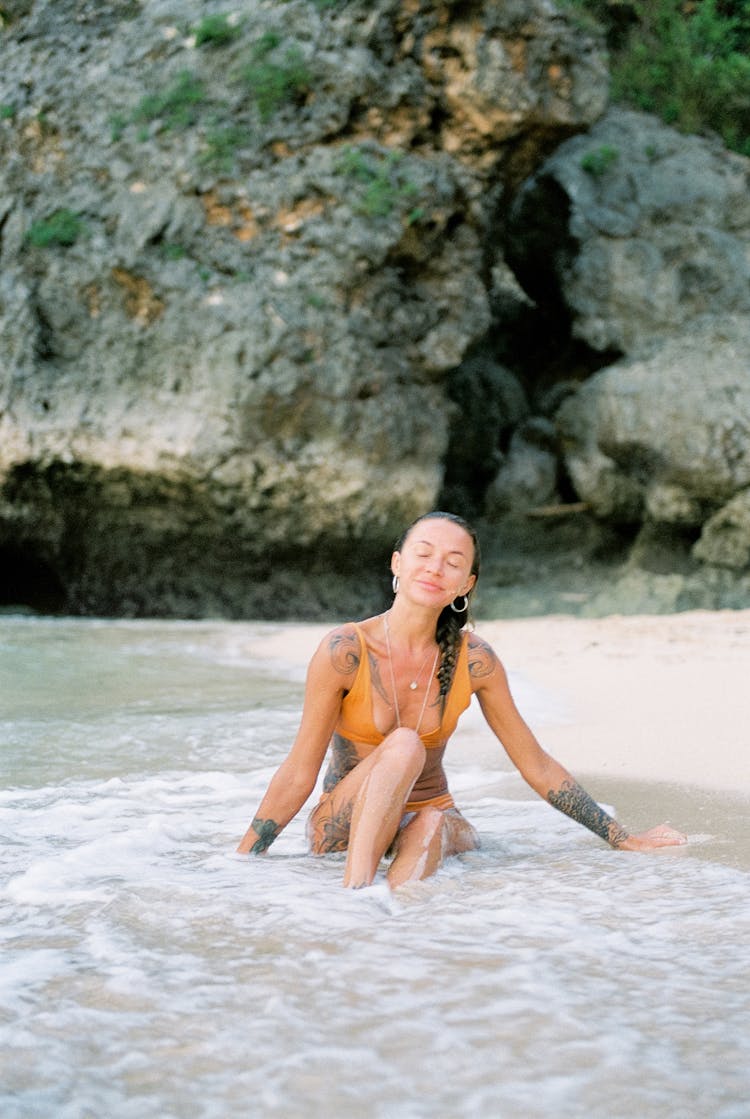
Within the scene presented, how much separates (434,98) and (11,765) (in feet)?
27.1

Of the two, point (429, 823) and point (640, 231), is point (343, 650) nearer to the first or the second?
point (429, 823)

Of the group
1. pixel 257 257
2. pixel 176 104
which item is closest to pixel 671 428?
pixel 257 257

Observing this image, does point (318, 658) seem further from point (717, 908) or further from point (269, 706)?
point (269, 706)

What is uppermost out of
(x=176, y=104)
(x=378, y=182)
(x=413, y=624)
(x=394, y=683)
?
(x=176, y=104)

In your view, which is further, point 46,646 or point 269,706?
point 46,646

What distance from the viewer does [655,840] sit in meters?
3.04

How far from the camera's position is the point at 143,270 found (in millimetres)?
10328

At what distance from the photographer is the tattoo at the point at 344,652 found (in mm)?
2955

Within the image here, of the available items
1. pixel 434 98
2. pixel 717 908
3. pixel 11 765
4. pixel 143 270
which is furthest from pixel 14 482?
pixel 717 908

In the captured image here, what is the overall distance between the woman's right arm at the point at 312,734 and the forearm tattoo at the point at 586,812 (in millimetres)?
670

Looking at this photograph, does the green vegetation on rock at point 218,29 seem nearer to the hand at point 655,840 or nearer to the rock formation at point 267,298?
the rock formation at point 267,298

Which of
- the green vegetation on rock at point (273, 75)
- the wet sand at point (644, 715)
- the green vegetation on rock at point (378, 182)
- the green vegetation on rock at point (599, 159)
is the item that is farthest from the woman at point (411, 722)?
the green vegetation on rock at point (599, 159)

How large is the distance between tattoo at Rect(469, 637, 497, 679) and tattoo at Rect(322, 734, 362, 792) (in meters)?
0.39

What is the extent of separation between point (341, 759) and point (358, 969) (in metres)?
1.00
